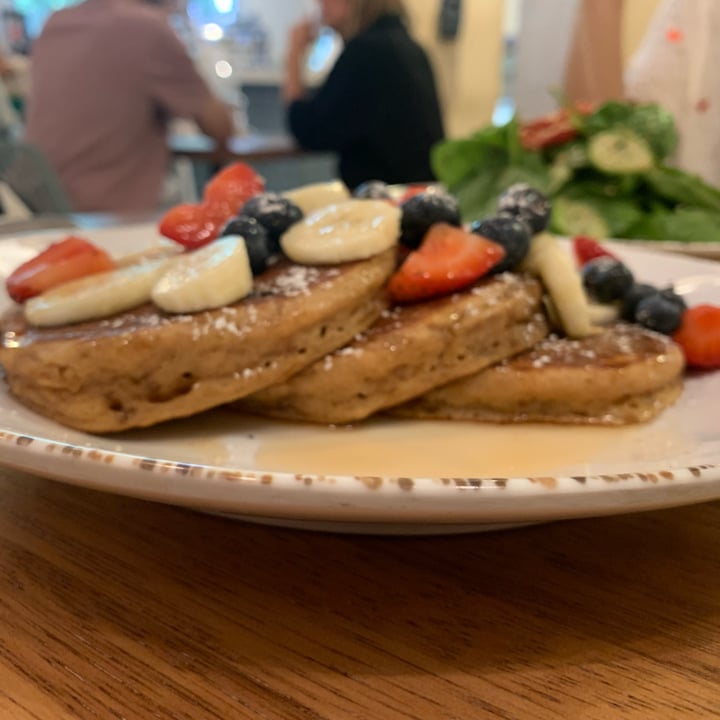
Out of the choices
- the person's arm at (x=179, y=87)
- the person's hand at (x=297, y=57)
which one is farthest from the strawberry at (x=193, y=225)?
the person's hand at (x=297, y=57)

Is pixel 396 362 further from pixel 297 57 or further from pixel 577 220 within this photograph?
pixel 297 57

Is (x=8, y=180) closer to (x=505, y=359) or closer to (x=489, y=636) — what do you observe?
(x=505, y=359)

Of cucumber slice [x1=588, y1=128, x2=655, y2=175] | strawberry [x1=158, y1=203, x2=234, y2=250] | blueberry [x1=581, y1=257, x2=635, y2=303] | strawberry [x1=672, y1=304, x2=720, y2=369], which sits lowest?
cucumber slice [x1=588, y1=128, x2=655, y2=175]

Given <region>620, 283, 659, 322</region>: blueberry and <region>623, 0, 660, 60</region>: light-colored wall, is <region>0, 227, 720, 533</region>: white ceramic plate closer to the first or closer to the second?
<region>620, 283, 659, 322</region>: blueberry

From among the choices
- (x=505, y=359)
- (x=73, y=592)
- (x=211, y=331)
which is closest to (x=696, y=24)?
(x=505, y=359)

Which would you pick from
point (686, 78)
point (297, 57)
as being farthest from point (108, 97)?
point (686, 78)

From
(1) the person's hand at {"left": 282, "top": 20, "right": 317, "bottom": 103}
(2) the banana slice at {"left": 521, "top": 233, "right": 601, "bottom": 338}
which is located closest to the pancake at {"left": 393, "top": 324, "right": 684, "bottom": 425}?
(2) the banana slice at {"left": 521, "top": 233, "right": 601, "bottom": 338}

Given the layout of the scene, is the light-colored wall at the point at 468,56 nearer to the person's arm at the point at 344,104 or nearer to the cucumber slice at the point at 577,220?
the person's arm at the point at 344,104
